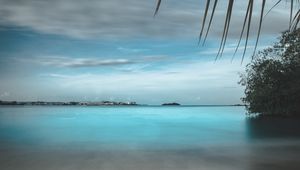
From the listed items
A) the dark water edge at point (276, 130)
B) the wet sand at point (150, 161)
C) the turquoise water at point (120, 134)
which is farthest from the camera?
the dark water edge at point (276, 130)

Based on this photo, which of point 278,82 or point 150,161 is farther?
point 278,82

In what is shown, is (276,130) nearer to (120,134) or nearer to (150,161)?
(120,134)

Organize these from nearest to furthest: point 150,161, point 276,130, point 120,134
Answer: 1. point 150,161
2. point 120,134
3. point 276,130

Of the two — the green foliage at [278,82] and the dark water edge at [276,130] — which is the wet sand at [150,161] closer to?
the dark water edge at [276,130]

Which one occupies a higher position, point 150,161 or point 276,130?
point 276,130

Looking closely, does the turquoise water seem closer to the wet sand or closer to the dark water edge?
the dark water edge

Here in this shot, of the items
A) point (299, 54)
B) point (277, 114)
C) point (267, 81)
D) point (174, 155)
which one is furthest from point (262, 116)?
point (174, 155)

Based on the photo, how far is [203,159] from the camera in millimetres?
10297

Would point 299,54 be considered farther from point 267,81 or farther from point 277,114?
point 277,114

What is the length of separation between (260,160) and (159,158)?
259 cm

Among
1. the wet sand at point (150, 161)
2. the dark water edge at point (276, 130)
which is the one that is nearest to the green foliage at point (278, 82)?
the dark water edge at point (276, 130)

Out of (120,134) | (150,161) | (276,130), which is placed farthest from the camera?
(276,130)

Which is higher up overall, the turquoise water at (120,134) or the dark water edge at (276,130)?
the dark water edge at (276,130)

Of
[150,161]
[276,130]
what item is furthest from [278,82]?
[150,161]
